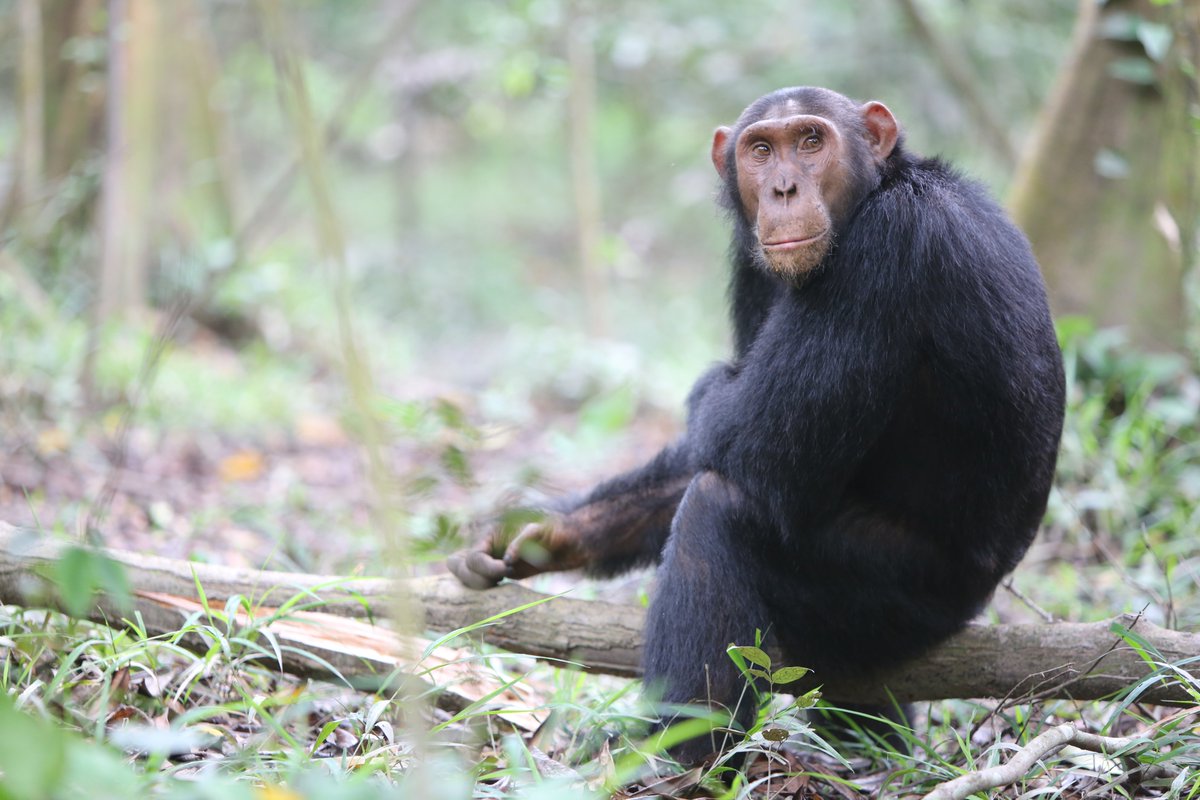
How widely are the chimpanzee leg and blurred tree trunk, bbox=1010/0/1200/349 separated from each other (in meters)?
3.99

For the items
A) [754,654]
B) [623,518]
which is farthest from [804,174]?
[754,654]

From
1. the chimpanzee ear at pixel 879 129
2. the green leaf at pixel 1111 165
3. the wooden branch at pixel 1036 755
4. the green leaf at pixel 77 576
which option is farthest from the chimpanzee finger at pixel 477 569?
the green leaf at pixel 1111 165

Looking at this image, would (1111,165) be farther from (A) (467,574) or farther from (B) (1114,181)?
(A) (467,574)

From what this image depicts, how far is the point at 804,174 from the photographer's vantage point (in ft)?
12.1

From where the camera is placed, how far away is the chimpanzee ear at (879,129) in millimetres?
3889

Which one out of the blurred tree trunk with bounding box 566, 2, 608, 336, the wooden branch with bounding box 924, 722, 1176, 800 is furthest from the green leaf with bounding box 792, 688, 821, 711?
the blurred tree trunk with bounding box 566, 2, 608, 336

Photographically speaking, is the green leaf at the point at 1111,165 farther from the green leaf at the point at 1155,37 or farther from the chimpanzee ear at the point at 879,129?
the chimpanzee ear at the point at 879,129

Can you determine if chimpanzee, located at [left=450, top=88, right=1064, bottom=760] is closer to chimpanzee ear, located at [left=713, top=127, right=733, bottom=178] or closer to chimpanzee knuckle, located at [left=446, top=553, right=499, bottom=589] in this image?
chimpanzee ear, located at [left=713, top=127, right=733, bottom=178]

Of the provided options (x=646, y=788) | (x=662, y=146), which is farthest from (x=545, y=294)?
(x=646, y=788)

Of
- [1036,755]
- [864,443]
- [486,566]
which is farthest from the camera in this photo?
[486,566]

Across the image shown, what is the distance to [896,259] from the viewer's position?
338 centimetres

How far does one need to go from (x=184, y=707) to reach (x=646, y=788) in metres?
1.46

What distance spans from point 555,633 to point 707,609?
0.60 meters

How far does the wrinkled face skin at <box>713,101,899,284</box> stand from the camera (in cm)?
352
